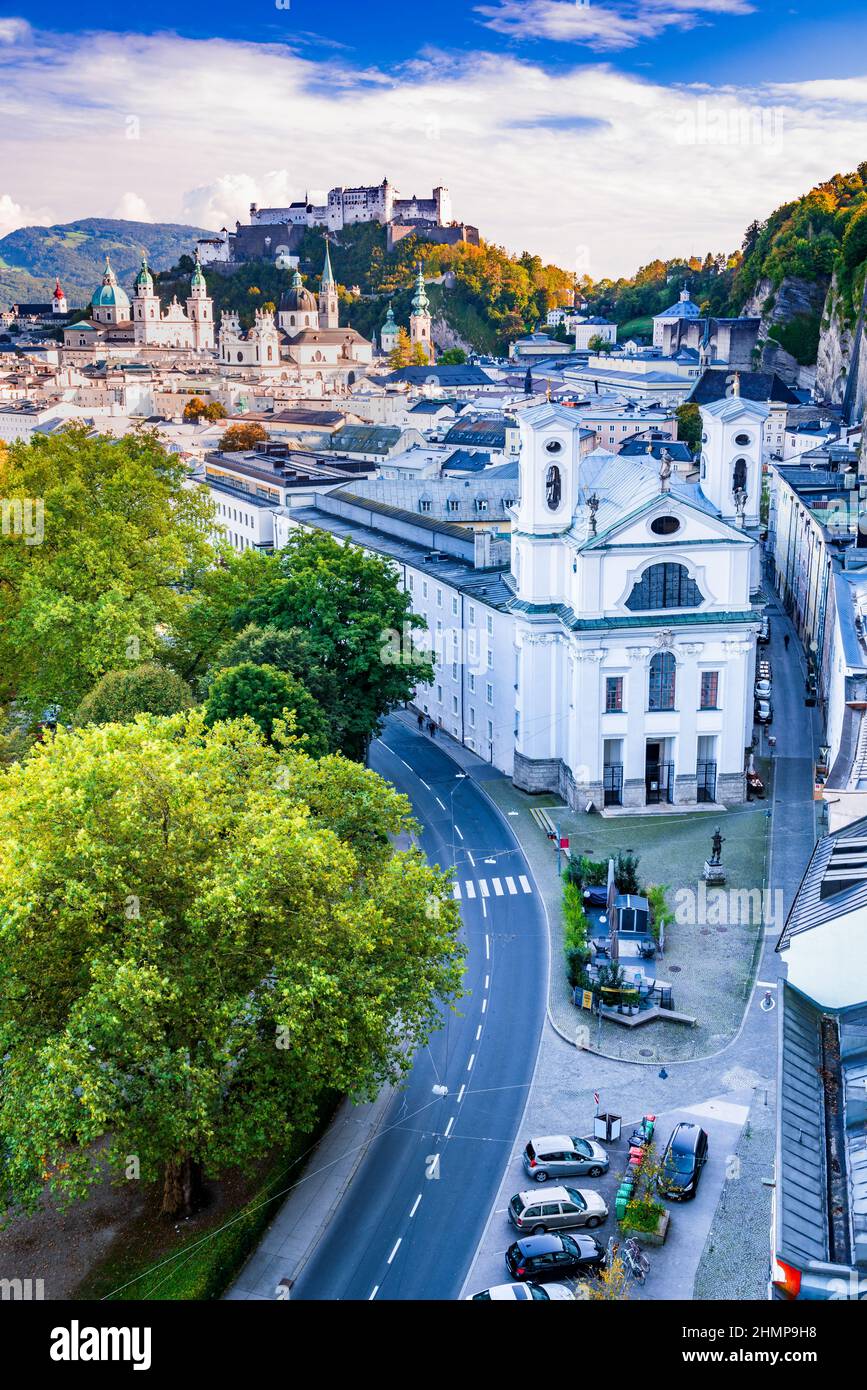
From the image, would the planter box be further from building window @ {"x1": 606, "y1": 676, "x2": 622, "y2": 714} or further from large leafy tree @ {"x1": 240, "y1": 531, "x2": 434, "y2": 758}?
building window @ {"x1": 606, "y1": 676, "x2": 622, "y2": 714}

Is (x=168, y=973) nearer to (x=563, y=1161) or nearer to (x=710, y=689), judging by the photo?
(x=563, y=1161)

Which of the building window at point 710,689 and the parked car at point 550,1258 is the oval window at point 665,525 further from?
the parked car at point 550,1258

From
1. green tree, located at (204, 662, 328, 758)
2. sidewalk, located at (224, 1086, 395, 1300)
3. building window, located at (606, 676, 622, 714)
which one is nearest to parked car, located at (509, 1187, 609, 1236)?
sidewalk, located at (224, 1086, 395, 1300)

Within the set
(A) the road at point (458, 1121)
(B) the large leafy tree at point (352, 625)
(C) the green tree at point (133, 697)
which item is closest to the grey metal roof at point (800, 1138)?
(A) the road at point (458, 1121)

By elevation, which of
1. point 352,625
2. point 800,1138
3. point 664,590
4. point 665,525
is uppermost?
point 665,525

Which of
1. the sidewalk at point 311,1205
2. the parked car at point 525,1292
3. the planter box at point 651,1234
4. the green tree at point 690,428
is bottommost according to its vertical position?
the sidewalk at point 311,1205

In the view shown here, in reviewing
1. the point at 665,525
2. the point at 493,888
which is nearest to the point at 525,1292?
the point at 493,888
